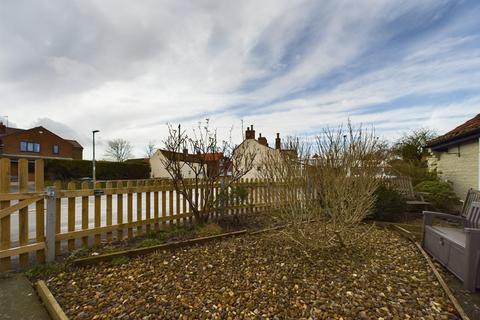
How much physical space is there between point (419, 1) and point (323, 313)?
6778 mm

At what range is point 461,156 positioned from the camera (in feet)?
23.2

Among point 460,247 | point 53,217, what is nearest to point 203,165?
point 53,217

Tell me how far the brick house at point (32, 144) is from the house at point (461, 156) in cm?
3867

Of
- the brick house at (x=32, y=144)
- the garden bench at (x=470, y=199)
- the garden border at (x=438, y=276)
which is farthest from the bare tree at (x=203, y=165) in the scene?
the brick house at (x=32, y=144)

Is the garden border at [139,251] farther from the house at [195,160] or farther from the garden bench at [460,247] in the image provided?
the garden bench at [460,247]

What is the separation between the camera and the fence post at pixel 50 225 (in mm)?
3445

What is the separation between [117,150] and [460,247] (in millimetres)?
53261

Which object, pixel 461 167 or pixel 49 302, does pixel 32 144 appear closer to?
pixel 49 302

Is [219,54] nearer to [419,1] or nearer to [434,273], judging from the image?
[419,1]

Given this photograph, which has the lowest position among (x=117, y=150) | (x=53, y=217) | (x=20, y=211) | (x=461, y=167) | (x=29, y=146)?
(x=53, y=217)

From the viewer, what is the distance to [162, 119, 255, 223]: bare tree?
211 inches

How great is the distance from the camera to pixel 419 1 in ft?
18.7

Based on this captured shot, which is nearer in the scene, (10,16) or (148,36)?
(10,16)

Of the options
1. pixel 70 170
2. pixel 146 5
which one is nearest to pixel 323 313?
pixel 146 5
